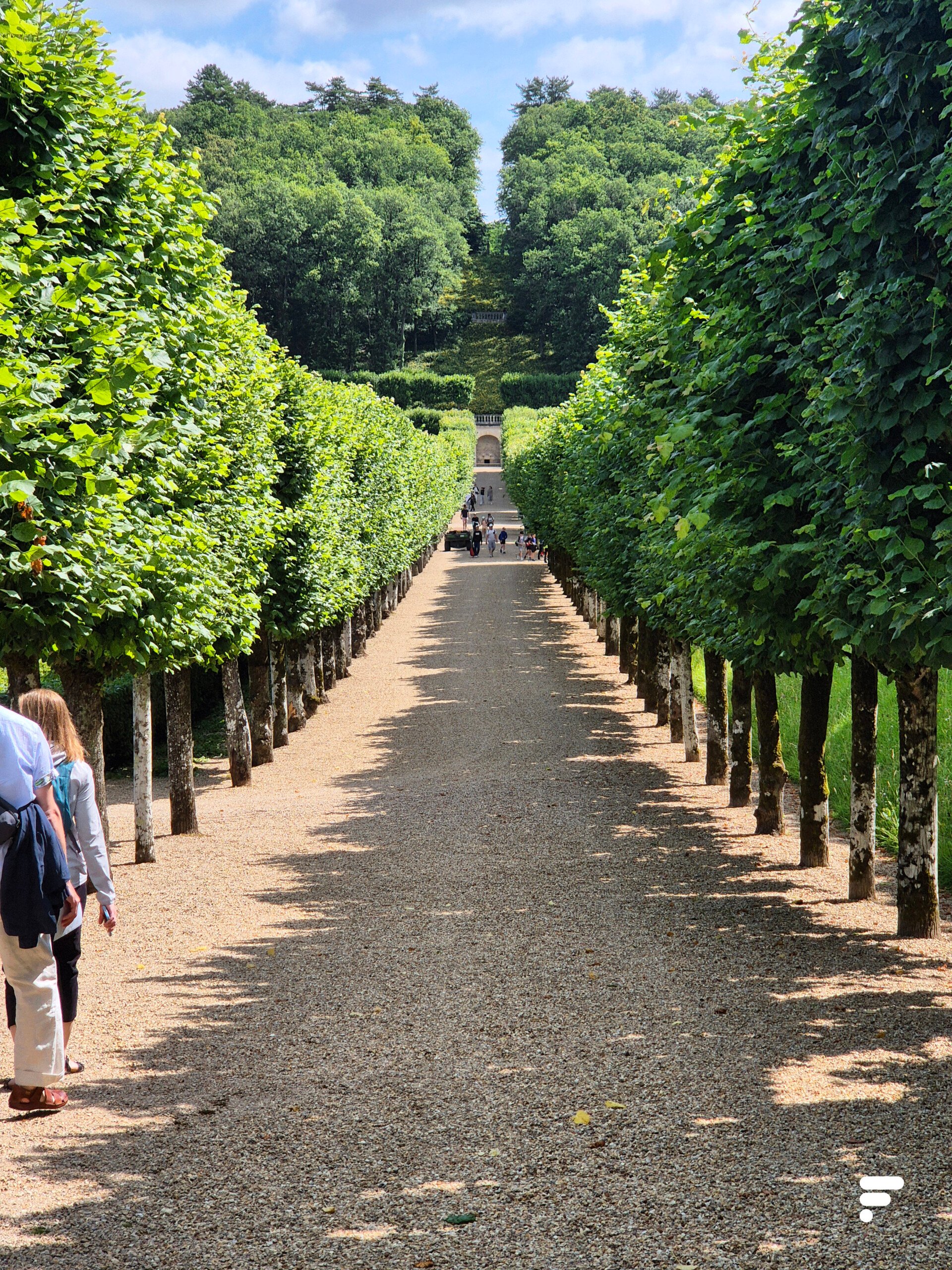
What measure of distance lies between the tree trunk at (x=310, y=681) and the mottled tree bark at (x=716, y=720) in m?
10.9

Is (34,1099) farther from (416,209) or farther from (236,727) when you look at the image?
(416,209)

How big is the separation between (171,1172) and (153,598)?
6.48 meters

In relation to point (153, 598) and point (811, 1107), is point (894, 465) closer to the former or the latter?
point (811, 1107)

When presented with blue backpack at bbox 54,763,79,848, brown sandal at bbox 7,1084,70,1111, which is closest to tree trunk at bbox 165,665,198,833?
blue backpack at bbox 54,763,79,848

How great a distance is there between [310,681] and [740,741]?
13121 millimetres

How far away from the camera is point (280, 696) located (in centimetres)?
2359

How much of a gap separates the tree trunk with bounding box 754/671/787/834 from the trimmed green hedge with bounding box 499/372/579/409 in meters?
108

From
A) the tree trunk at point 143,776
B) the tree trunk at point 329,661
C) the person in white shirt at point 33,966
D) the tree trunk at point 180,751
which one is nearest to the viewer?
the person in white shirt at point 33,966

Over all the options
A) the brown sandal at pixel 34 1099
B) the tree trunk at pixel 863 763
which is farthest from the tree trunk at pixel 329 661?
the brown sandal at pixel 34 1099

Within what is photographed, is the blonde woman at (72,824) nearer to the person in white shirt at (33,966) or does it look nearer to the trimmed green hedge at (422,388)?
the person in white shirt at (33,966)

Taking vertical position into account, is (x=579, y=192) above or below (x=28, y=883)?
above

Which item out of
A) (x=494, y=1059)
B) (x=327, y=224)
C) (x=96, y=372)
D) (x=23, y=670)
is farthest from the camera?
(x=327, y=224)

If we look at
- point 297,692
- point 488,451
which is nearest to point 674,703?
point 297,692

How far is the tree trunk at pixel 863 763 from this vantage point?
11133 mm
